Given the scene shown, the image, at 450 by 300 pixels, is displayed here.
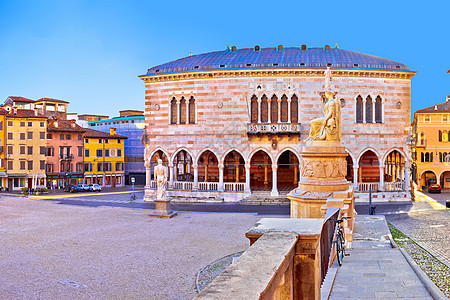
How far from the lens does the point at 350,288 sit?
8297 millimetres

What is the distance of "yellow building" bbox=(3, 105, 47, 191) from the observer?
49.3 metres

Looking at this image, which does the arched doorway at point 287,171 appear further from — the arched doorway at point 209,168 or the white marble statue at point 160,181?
the white marble statue at point 160,181

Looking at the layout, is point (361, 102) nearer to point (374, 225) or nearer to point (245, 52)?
point (245, 52)

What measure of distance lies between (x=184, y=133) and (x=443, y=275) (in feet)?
84.8

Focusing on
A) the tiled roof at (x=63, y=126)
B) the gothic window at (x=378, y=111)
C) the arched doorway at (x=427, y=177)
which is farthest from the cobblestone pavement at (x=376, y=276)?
the tiled roof at (x=63, y=126)

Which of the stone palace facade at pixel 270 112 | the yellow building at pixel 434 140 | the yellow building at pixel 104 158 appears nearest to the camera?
the stone palace facade at pixel 270 112

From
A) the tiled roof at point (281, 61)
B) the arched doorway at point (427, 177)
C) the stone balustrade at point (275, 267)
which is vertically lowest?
the arched doorway at point (427, 177)

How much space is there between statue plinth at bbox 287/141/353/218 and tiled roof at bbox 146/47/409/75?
1955 cm

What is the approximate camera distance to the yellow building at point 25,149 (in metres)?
49.3

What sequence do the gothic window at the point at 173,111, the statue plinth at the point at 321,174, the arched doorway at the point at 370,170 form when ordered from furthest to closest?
the arched doorway at the point at 370,170 → the gothic window at the point at 173,111 → the statue plinth at the point at 321,174

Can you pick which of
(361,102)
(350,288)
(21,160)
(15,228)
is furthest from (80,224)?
(21,160)

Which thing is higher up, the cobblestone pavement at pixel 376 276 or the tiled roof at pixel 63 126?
the tiled roof at pixel 63 126

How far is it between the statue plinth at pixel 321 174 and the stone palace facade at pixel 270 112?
1732cm

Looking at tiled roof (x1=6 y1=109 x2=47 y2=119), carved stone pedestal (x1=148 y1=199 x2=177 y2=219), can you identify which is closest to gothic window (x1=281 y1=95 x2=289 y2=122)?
carved stone pedestal (x1=148 y1=199 x2=177 y2=219)
